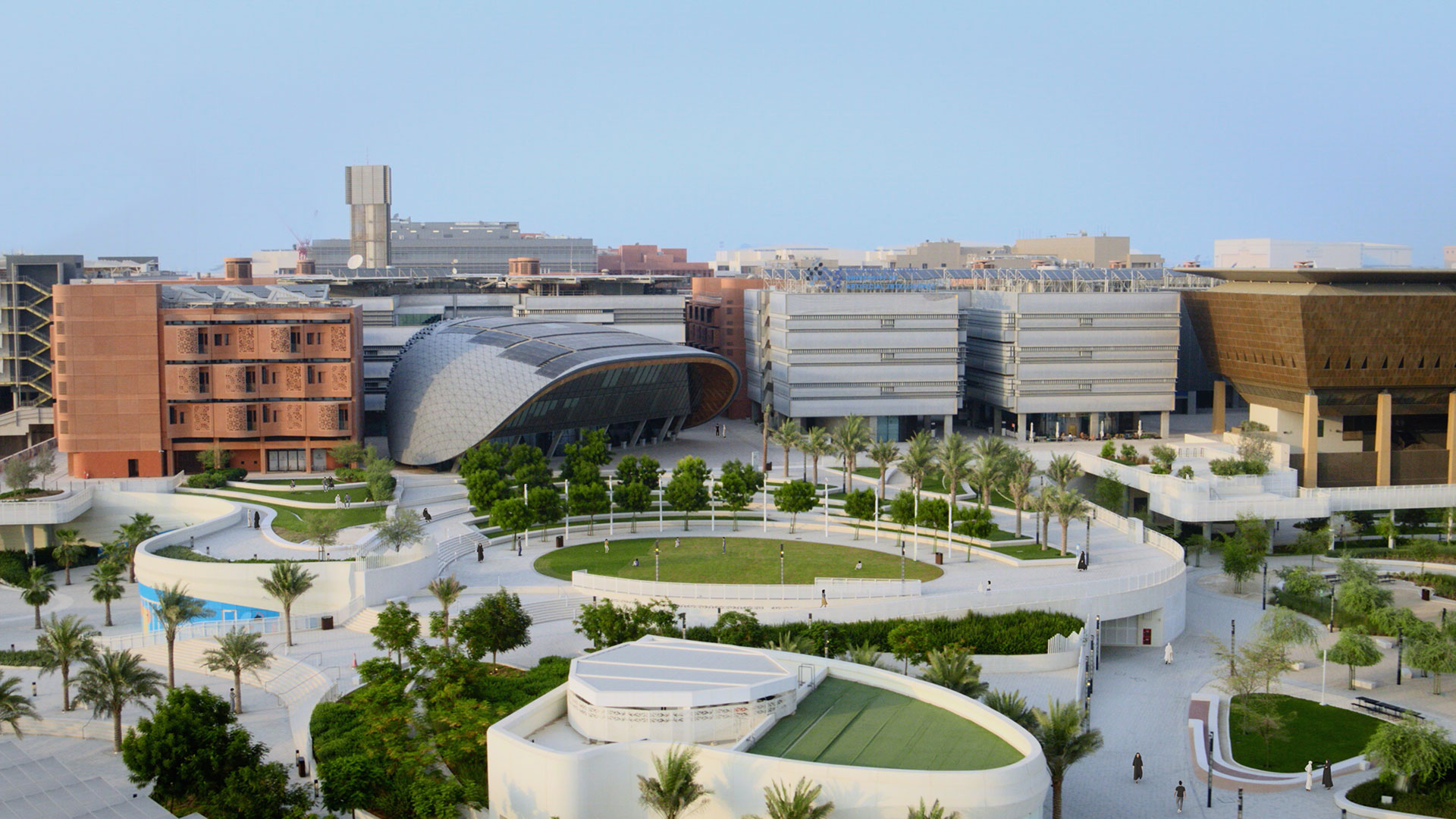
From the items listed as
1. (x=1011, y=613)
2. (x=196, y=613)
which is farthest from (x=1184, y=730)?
(x=196, y=613)

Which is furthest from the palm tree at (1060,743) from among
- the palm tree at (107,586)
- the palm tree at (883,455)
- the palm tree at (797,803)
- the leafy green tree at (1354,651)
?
the palm tree at (107,586)

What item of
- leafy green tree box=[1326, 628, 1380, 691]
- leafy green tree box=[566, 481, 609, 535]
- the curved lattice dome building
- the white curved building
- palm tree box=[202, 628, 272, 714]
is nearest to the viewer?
the white curved building

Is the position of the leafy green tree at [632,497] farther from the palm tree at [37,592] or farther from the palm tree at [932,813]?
the palm tree at [932,813]

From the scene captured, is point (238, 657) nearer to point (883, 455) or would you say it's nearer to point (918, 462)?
point (918, 462)

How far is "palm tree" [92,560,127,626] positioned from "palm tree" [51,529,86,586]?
9.71 m

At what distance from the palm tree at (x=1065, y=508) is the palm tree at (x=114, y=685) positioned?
37.5m

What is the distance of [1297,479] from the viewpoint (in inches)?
3127

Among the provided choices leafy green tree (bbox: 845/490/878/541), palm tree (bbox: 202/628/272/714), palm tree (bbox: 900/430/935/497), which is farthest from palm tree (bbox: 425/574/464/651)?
palm tree (bbox: 900/430/935/497)

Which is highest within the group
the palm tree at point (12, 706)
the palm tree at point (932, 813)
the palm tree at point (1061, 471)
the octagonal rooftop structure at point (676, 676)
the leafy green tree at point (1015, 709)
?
the palm tree at point (1061, 471)

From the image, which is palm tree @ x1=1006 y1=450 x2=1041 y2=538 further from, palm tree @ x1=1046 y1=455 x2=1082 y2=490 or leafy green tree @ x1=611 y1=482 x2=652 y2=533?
leafy green tree @ x1=611 y1=482 x2=652 y2=533

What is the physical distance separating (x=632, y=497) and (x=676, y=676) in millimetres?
31392

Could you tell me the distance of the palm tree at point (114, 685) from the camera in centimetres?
4291

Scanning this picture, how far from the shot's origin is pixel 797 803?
102 feet

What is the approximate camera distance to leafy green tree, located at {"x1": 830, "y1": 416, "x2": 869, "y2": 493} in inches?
2931
